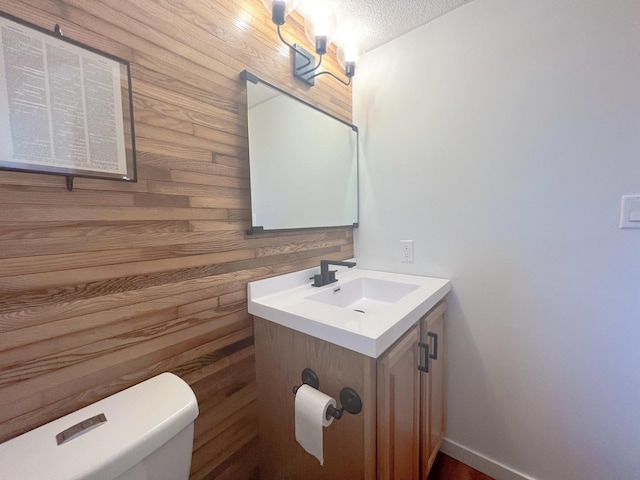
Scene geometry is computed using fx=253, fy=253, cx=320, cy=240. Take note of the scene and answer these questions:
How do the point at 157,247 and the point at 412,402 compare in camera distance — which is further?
the point at 412,402

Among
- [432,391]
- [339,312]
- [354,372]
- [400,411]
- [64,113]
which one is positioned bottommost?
[432,391]

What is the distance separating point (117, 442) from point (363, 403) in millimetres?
613

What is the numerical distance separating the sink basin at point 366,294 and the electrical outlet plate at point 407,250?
0.63 feet

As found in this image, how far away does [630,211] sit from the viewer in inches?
36.7

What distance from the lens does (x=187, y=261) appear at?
894 mm

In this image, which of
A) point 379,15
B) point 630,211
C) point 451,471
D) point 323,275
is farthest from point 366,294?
point 379,15

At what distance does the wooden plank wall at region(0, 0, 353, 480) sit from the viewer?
0.61 metres

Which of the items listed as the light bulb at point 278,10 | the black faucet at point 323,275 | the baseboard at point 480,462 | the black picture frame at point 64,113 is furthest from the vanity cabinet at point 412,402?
the light bulb at point 278,10

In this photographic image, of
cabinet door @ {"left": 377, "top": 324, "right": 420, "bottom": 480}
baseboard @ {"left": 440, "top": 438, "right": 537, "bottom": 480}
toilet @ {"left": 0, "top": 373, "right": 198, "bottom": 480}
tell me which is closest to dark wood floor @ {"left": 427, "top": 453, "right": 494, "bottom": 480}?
baseboard @ {"left": 440, "top": 438, "right": 537, "bottom": 480}

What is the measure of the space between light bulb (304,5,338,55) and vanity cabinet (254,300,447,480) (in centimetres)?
127

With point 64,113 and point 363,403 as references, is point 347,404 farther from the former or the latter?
point 64,113

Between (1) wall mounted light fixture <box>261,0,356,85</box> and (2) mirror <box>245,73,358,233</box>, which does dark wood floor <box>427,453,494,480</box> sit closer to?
(2) mirror <box>245,73,358,233</box>

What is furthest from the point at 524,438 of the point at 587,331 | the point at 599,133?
the point at 599,133

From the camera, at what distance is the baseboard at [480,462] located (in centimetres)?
121
